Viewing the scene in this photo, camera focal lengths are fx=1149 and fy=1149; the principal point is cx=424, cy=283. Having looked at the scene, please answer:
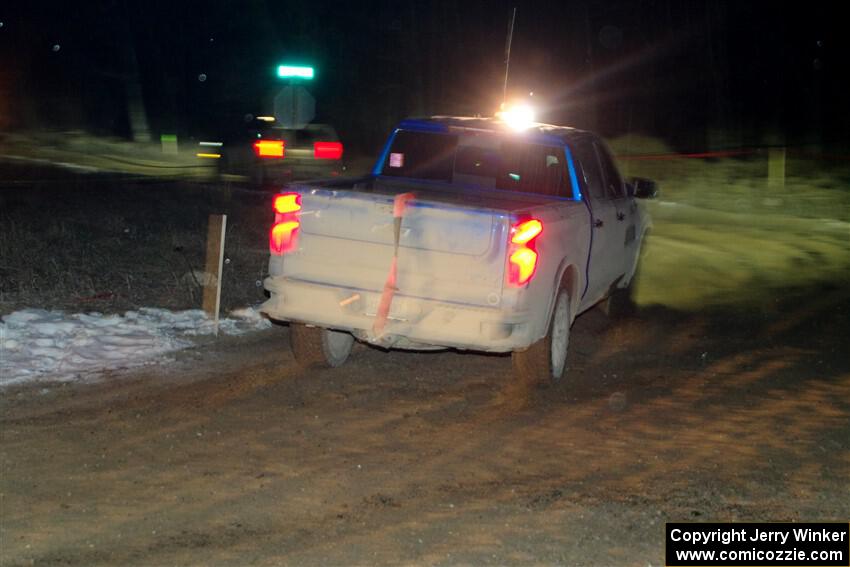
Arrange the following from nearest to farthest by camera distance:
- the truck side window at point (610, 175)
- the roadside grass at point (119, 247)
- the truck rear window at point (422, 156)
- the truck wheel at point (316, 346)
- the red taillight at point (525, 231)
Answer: the red taillight at point (525, 231) → the truck wheel at point (316, 346) → the truck rear window at point (422, 156) → the truck side window at point (610, 175) → the roadside grass at point (119, 247)

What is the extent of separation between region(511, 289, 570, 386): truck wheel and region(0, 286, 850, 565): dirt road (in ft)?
0.54

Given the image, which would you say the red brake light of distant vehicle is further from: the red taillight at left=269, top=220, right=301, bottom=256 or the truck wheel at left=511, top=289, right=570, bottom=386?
the truck wheel at left=511, top=289, right=570, bottom=386

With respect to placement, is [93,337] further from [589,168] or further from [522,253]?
[589,168]

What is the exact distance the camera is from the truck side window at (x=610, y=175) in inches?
404

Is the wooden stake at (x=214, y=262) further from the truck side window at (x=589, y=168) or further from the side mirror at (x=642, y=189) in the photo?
the side mirror at (x=642, y=189)

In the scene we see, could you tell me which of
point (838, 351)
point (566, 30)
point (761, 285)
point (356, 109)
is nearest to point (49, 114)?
point (356, 109)

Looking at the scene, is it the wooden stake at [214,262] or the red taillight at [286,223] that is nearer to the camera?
the red taillight at [286,223]

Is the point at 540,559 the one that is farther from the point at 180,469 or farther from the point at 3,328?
the point at 3,328

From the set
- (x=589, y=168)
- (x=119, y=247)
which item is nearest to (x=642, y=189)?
(x=589, y=168)

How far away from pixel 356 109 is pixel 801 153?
22.0m

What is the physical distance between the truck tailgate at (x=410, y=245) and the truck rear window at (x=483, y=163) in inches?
75.7

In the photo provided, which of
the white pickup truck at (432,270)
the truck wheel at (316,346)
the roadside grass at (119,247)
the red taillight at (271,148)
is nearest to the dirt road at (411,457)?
the truck wheel at (316,346)

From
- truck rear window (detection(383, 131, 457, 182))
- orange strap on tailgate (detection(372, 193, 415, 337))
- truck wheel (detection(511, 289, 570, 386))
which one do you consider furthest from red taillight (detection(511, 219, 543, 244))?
truck rear window (detection(383, 131, 457, 182))

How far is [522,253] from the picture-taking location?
7785mm
